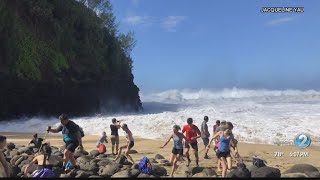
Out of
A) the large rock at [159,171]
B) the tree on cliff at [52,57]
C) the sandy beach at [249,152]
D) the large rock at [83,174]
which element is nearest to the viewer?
the large rock at [83,174]

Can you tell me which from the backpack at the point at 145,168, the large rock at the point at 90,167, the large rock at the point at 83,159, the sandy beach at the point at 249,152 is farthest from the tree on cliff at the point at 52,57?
the backpack at the point at 145,168

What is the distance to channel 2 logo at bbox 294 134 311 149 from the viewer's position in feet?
54.3

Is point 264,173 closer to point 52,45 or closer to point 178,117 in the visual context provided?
point 178,117

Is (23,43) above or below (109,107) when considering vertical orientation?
above

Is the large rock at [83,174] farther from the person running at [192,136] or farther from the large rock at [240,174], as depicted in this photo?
the person running at [192,136]

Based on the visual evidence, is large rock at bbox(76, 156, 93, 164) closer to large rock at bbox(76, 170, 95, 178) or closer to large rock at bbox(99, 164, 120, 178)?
large rock at bbox(99, 164, 120, 178)

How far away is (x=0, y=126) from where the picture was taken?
26422 millimetres

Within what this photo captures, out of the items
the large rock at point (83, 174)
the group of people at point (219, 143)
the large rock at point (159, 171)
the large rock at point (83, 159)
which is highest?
the group of people at point (219, 143)

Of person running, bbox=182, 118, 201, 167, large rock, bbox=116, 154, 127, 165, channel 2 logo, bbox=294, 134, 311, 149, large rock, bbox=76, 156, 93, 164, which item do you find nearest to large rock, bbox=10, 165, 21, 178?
large rock, bbox=76, 156, 93, 164

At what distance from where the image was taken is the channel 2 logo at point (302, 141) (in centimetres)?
1657

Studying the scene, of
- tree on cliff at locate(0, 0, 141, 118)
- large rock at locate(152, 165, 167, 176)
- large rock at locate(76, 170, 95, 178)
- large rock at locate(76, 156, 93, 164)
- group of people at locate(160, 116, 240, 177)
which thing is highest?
tree on cliff at locate(0, 0, 141, 118)

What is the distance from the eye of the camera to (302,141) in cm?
1770

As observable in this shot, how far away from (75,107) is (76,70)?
A: 3303 mm

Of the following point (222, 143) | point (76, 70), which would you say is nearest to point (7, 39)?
point (76, 70)
